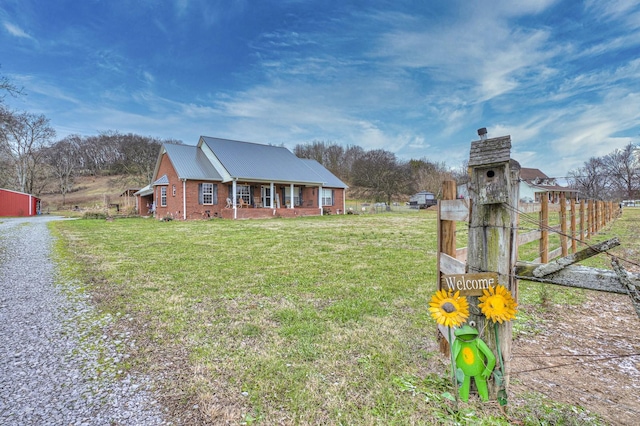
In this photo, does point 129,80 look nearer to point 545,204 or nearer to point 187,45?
point 187,45

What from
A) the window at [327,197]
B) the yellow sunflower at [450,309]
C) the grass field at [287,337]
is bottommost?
the grass field at [287,337]

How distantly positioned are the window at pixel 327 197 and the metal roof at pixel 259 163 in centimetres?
143

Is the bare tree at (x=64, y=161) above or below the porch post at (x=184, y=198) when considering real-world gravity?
above

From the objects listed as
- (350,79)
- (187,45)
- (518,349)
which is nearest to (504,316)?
(518,349)

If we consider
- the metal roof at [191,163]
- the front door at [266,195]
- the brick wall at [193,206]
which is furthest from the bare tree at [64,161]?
the front door at [266,195]

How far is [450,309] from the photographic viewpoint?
6.21ft

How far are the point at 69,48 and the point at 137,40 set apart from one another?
7.10 m

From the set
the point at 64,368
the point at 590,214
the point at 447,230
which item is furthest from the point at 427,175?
the point at 64,368

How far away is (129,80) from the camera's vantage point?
29.6 meters

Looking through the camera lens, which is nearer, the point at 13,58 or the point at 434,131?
the point at 13,58

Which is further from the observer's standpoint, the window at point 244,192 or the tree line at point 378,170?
the tree line at point 378,170

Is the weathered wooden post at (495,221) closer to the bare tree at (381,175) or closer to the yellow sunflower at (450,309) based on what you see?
the yellow sunflower at (450,309)

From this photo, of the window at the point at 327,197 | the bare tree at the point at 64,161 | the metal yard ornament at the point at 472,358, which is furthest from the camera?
the bare tree at the point at 64,161

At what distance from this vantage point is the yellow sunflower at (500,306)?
181 centimetres
